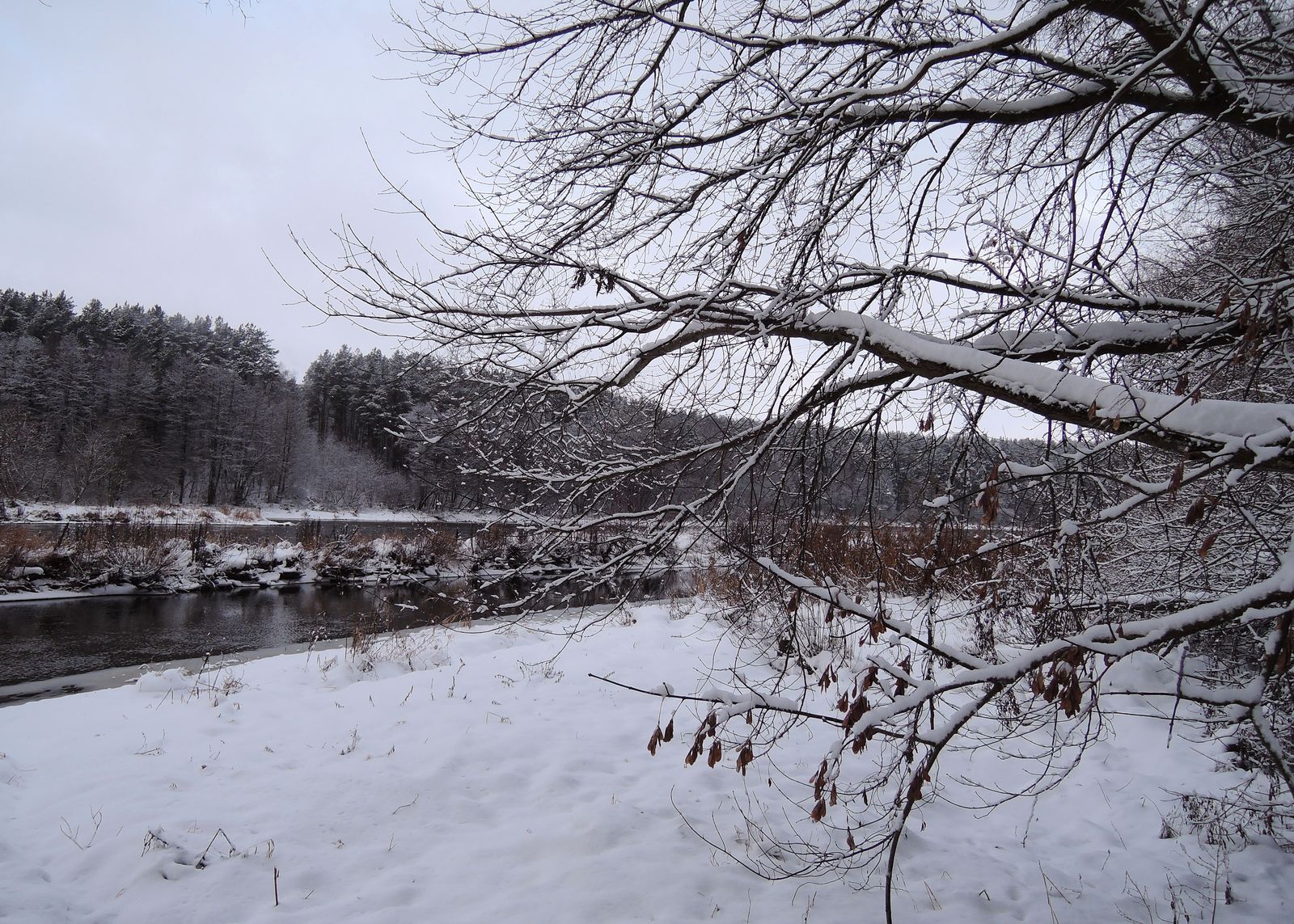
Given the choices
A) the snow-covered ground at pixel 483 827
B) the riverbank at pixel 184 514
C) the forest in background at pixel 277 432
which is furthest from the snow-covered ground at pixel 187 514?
the snow-covered ground at pixel 483 827

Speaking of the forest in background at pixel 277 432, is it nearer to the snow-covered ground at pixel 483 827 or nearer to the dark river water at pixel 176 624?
the snow-covered ground at pixel 483 827

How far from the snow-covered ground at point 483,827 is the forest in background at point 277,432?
43.4 inches

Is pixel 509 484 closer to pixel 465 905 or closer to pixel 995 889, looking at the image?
pixel 465 905

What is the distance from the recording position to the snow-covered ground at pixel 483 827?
10.4 feet

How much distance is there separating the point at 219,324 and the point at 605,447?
70512 millimetres

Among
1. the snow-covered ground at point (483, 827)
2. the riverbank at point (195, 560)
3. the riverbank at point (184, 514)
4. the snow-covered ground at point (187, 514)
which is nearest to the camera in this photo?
the snow-covered ground at point (483, 827)

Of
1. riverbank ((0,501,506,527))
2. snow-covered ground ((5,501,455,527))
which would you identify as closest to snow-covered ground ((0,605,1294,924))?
riverbank ((0,501,506,527))

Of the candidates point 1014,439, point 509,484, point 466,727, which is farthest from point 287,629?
point 1014,439

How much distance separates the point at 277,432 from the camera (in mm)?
46125

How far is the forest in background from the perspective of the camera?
357 cm

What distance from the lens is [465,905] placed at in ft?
10.1

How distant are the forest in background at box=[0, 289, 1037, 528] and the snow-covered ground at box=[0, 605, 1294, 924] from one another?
Answer: 1103mm

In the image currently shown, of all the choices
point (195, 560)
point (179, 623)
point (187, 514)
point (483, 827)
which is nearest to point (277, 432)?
point (187, 514)

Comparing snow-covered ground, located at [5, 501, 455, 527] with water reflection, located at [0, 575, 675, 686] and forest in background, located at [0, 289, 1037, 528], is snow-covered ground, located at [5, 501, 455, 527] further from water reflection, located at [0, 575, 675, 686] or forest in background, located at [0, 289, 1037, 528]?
water reflection, located at [0, 575, 675, 686]
